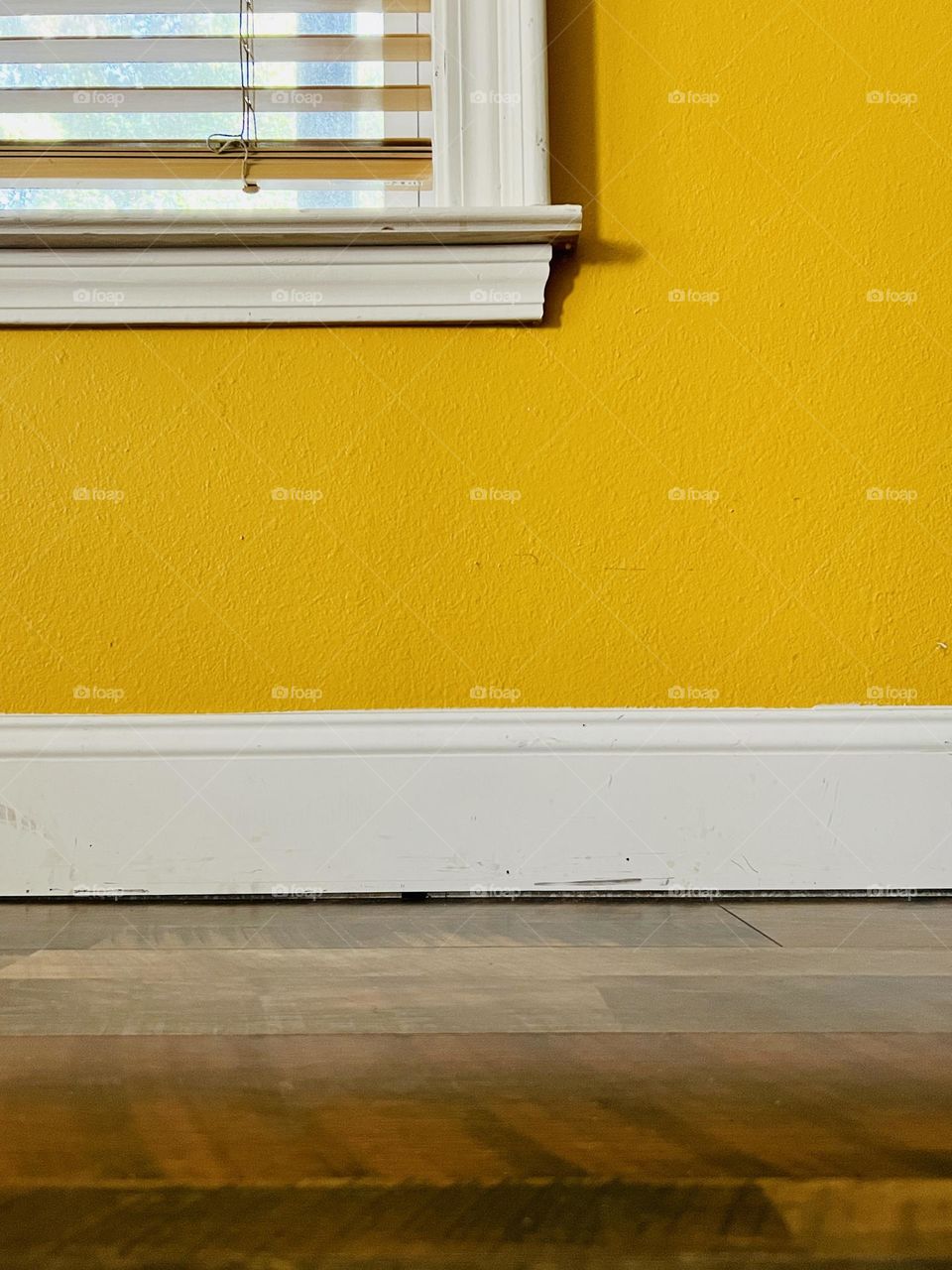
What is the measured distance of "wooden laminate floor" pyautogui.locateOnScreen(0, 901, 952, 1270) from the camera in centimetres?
38

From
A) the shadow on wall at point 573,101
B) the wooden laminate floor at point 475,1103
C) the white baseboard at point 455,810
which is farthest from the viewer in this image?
the shadow on wall at point 573,101

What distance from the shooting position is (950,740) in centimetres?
110

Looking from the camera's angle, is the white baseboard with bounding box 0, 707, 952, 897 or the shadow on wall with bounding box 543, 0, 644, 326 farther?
the shadow on wall with bounding box 543, 0, 644, 326

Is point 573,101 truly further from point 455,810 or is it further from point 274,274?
point 455,810

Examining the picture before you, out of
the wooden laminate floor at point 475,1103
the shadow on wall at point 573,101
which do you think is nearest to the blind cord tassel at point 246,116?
the shadow on wall at point 573,101

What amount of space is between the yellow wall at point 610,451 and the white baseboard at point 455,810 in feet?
0.19

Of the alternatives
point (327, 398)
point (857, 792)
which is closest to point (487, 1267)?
point (857, 792)

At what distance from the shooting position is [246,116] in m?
1.23

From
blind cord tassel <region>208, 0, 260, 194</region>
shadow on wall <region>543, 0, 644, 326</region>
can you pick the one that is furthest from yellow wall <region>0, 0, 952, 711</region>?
blind cord tassel <region>208, 0, 260, 194</region>

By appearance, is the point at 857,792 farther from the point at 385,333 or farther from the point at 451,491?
the point at 385,333

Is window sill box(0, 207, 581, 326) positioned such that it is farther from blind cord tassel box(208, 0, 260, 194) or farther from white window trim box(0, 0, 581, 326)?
blind cord tassel box(208, 0, 260, 194)

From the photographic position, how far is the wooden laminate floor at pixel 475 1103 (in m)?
0.38

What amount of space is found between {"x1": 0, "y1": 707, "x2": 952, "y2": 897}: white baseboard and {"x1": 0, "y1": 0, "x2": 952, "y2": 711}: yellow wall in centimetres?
6

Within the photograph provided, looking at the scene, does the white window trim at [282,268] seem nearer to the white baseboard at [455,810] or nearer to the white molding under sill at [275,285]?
the white molding under sill at [275,285]
